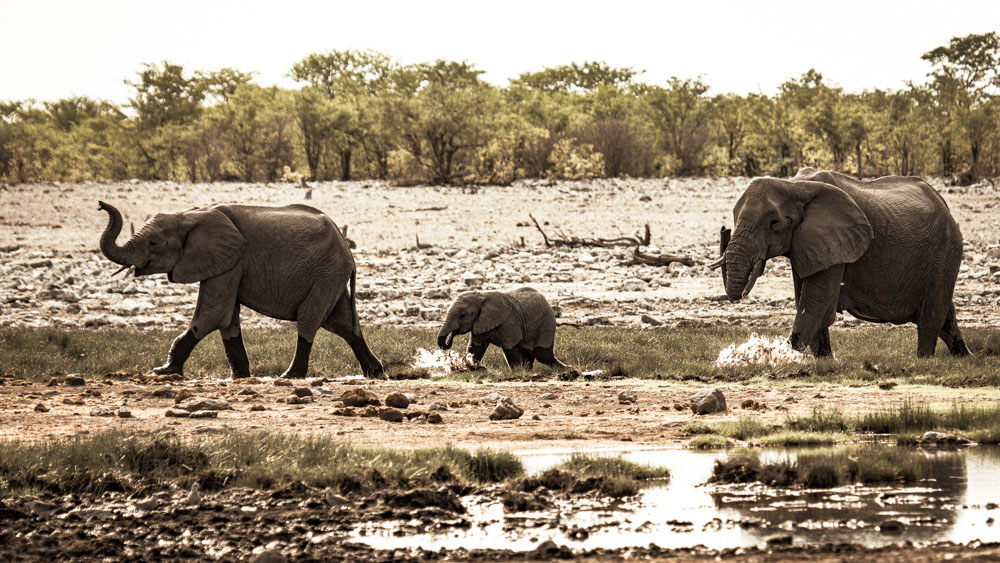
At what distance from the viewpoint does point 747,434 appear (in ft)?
33.1

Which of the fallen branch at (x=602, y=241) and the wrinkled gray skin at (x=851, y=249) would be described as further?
the fallen branch at (x=602, y=241)

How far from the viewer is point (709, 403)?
Result: 11297 mm

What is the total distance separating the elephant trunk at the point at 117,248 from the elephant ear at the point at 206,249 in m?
0.42

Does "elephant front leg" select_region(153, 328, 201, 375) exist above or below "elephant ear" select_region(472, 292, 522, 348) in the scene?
below

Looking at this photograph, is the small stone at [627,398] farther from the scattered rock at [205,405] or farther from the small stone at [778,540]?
the small stone at [778,540]

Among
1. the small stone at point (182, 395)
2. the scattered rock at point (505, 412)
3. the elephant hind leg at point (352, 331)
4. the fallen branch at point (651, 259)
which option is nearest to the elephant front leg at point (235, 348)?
the elephant hind leg at point (352, 331)

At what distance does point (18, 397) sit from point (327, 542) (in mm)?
6215

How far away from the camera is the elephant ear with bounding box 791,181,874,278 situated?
14227 mm

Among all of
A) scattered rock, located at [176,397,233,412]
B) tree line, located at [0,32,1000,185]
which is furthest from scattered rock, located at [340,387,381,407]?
tree line, located at [0,32,1000,185]

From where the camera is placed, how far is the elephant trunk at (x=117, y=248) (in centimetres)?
1381

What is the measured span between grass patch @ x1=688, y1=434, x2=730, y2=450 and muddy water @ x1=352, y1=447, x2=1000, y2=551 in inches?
40.7

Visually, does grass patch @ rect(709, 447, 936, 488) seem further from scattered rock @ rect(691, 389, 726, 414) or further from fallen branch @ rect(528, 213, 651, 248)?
fallen branch @ rect(528, 213, 651, 248)

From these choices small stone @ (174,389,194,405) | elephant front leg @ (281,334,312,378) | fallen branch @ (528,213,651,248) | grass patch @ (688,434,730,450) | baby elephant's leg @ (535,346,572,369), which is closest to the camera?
grass patch @ (688,434,730,450)

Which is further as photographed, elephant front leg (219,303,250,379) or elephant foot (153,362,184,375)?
elephant front leg (219,303,250,379)
